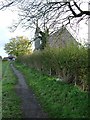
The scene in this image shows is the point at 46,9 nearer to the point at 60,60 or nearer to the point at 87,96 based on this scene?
the point at 87,96

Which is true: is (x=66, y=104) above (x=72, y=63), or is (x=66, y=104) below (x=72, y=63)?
below

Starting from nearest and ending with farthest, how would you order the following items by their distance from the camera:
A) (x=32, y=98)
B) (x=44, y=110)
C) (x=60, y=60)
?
(x=44, y=110)
(x=32, y=98)
(x=60, y=60)

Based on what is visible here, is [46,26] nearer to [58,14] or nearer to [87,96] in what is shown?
[58,14]

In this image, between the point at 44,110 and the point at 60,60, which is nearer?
the point at 44,110

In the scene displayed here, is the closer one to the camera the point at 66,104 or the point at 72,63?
the point at 66,104

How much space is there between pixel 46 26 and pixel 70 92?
14.0 feet

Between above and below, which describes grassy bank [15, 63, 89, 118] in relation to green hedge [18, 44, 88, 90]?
below

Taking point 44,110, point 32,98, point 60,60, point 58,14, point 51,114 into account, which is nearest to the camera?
point 58,14

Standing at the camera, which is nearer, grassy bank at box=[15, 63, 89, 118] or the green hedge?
grassy bank at box=[15, 63, 89, 118]

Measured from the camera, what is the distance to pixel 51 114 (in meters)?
12.2

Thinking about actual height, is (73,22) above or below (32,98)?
above

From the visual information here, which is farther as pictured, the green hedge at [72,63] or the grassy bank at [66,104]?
the green hedge at [72,63]

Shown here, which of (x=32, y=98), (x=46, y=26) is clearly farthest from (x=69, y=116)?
(x=32, y=98)

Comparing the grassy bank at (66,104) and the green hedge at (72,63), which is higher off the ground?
the green hedge at (72,63)
